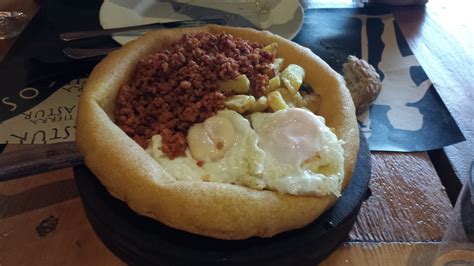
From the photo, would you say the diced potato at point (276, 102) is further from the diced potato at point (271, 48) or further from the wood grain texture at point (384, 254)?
the wood grain texture at point (384, 254)

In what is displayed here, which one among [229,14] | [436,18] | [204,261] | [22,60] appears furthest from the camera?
[436,18]

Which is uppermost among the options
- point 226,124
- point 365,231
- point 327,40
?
point 226,124

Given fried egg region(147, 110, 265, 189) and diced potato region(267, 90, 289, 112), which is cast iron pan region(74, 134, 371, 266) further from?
diced potato region(267, 90, 289, 112)

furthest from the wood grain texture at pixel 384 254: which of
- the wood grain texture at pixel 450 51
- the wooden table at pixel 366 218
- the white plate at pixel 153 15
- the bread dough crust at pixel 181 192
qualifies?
the white plate at pixel 153 15

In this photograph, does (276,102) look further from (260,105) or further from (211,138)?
(211,138)

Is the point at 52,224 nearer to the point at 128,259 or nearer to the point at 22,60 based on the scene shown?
the point at 128,259

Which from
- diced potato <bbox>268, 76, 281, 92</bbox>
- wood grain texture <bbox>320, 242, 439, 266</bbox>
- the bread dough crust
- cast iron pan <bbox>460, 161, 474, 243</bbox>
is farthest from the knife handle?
cast iron pan <bbox>460, 161, 474, 243</bbox>

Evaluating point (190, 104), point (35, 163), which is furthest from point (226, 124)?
point (35, 163)

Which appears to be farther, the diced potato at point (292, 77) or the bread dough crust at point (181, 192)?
the diced potato at point (292, 77)
